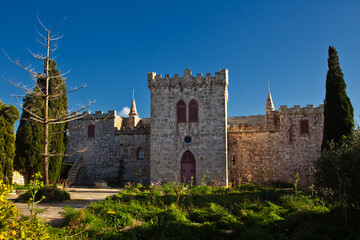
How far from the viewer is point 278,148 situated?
86.5ft

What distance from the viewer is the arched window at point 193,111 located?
2344cm

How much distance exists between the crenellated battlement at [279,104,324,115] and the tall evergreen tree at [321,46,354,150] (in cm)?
662

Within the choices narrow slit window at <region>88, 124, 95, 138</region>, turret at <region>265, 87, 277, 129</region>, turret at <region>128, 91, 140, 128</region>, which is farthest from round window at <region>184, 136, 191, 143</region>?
narrow slit window at <region>88, 124, 95, 138</region>

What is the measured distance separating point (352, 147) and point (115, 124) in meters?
23.3

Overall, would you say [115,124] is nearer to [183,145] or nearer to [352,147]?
[183,145]

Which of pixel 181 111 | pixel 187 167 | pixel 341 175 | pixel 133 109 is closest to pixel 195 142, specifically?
pixel 187 167

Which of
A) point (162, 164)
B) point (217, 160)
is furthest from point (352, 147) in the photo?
point (162, 164)

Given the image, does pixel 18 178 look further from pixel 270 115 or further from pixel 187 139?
pixel 270 115

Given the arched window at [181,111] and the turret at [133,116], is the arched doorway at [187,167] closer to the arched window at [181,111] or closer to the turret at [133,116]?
the arched window at [181,111]

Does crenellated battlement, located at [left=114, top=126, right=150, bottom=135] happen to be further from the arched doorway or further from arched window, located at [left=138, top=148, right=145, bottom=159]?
the arched doorway

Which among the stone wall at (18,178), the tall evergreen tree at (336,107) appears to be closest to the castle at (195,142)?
the stone wall at (18,178)

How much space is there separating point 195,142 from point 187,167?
2013 millimetres

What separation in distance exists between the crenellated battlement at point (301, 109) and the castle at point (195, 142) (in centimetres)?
8

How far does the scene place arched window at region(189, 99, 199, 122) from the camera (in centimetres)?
2344
